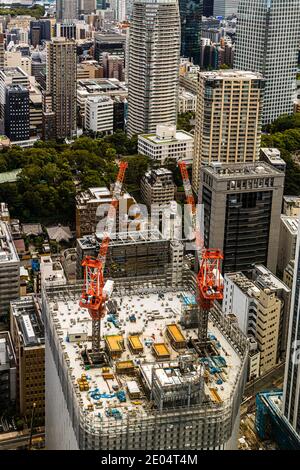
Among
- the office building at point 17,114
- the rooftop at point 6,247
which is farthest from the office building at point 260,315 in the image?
the office building at point 17,114

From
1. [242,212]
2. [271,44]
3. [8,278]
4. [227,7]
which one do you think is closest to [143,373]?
[8,278]

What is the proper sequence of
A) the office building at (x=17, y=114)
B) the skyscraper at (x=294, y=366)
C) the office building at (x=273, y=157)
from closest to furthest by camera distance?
the skyscraper at (x=294, y=366) < the office building at (x=273, y=157) < the office building at (x=17, y=114)

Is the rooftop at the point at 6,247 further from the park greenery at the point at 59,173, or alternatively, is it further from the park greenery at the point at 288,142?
the park greenery at the point at 288,142

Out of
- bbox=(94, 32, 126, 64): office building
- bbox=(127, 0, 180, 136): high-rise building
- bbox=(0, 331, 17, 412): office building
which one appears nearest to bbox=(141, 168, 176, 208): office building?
bbox=(127, 0, 180, 136): high-rise building

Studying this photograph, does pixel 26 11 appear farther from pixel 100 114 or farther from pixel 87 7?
pixel 100 114

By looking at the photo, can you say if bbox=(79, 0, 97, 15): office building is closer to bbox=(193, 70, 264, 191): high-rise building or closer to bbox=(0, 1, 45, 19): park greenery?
bbox=(0, 1, 45, 19): park greenery
